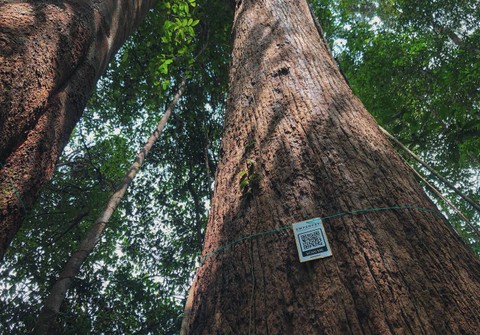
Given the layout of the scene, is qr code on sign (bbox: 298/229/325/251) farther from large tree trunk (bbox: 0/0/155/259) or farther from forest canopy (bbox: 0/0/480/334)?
forest canopy (bbox: 0/0/480/334)

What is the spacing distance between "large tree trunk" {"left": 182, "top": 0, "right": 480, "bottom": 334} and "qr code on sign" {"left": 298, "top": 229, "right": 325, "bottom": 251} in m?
0.04

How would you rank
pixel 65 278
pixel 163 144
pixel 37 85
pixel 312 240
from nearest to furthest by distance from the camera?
pixel 312 240 < pixel 37 85 < pixel 65 278 < pixel 163 144

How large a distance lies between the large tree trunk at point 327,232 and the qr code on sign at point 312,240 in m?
0.04

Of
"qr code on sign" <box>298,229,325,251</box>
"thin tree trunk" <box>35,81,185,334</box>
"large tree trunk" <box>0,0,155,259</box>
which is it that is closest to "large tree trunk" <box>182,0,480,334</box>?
"qr code on sign" <box>298,229,325,251</box>

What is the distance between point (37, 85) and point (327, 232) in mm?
1428

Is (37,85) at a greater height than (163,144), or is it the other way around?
(163,144)

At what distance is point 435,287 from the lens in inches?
35.8

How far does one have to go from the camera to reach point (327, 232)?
1094mm

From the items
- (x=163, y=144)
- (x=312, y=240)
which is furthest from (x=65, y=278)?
(x=163, y=144)

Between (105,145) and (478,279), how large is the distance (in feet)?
34.7

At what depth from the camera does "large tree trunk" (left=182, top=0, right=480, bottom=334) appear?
2.90 feet

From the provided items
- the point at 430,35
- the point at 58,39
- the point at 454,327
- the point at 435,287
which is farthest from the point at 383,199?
the point at 430,35

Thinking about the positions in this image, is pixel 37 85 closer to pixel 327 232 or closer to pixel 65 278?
pixel 327 232

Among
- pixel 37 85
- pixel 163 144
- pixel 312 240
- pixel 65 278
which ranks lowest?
pixel 312 240
